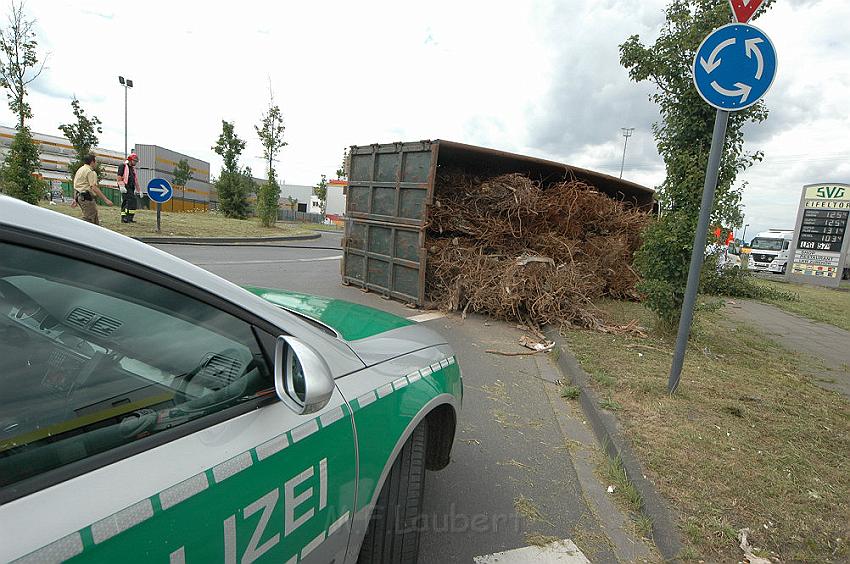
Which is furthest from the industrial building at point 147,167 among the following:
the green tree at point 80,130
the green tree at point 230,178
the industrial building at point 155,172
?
the green tree at point 80,130

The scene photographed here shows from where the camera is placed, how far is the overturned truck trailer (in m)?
7.46

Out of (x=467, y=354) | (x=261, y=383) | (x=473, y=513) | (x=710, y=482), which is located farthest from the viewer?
(x=467, y=354)

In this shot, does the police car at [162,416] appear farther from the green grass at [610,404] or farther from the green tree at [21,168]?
the green tree at [21,168]

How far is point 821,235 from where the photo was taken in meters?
20.3

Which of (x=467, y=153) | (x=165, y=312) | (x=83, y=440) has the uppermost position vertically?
(x=467, y=153)

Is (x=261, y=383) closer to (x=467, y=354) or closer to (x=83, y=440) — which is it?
(x=83, y=440)

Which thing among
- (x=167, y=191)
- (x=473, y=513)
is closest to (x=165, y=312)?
(x=473, y=513)

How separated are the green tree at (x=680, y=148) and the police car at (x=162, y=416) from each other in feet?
18.3

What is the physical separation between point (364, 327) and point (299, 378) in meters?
0.95

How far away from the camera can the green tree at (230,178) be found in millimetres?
28188

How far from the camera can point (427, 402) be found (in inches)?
79.5

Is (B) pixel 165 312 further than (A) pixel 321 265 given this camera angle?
No

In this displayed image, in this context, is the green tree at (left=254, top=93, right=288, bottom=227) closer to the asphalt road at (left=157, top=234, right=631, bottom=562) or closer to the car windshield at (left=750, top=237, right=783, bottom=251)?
the asphalt road at (left=157, top=234, right=631, bottom=562)

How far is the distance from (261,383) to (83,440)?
454 millimetres
